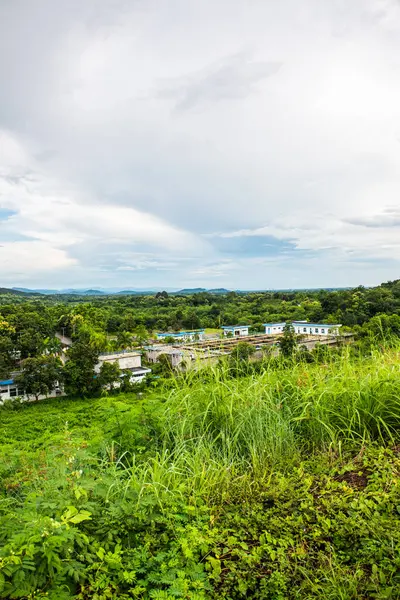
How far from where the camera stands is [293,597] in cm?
111

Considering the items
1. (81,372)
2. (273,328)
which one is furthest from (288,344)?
(273,328)

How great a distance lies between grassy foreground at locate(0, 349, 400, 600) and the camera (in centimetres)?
108

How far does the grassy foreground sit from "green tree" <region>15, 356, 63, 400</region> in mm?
18657

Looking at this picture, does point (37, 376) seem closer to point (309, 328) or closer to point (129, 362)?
point (129, 362)

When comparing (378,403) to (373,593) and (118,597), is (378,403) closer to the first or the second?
(373,593)

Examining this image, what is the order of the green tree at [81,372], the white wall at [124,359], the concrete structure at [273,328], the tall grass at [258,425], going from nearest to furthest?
1. the tall grass at [258,425]
2. the green tree at [81,372]
3. the white wall at [124,359]
4. the concrete structure at [273,328]

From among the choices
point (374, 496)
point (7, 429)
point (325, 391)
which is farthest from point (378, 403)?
point (7, 429)

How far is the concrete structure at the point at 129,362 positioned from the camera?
71.5ft

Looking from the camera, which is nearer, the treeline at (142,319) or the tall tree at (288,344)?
the tall tree at (288,344)

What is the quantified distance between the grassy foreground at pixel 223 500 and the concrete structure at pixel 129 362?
19749mm

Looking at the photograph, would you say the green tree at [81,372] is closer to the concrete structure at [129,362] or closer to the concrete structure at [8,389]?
the concrete structure at [129,362]

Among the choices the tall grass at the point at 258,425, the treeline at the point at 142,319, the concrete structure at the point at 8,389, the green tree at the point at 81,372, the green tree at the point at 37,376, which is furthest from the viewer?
the treeline at the point at 142,319

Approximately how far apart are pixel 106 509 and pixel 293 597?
2.06 ft

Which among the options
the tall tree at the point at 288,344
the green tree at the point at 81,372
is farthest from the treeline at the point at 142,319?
the green tree at the point at 81,372
